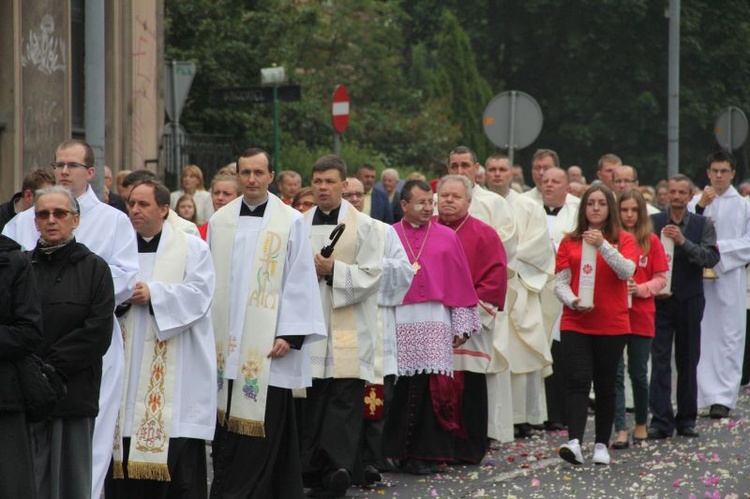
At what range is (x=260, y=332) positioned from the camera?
368 inches

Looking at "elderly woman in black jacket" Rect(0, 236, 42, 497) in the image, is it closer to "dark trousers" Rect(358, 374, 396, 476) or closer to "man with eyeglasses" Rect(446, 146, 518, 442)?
"dark trousers" Rect(358, 374, 396, 476)

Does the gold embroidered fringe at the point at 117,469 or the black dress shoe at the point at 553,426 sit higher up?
the gold embroidered fringe at the point at 117,469

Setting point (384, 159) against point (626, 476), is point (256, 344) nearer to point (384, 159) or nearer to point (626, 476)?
point (626, 476)

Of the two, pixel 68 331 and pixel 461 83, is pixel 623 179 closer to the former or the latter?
pixel 68 331

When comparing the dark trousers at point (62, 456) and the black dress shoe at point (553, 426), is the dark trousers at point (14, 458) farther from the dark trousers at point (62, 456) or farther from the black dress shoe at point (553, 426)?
the black dress shoe at point (553, 426)

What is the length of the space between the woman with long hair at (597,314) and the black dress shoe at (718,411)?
287 centimetres

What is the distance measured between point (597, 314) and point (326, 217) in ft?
7.44

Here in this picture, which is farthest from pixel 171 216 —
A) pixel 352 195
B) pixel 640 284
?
pixel 640 284

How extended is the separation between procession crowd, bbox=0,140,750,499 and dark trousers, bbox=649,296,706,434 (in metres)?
0.02

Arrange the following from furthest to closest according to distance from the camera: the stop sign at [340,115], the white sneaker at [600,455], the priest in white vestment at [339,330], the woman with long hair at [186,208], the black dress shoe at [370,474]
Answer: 1. the stop sign at [340,115]
2. the woman with long hair at [186,208]
3. the white sneaker at [600,455]
4. the black dress shoe at [370,474]
5. the priest in white vestment at [339,330]

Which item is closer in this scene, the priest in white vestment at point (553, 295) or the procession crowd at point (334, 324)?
the procession crowd at point (334, 324)

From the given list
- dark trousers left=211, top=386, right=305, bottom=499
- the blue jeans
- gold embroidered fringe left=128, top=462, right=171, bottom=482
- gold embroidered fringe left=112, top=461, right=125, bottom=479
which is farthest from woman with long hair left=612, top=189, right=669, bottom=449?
gold embroidered fringe left=112, top=461, right=125, bottom=479

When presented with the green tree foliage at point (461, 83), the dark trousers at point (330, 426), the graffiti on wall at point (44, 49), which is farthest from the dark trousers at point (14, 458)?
the green tree foliage at point (461, 83)

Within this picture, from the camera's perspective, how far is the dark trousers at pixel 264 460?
9195 millimetres
